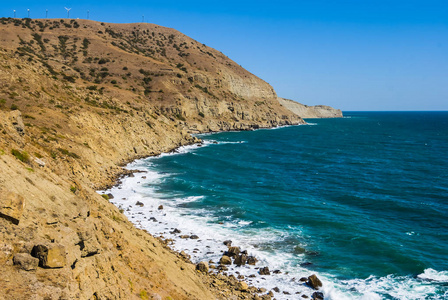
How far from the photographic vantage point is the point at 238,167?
64.8 m

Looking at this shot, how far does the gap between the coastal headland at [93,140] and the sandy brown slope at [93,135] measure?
72 millimetres

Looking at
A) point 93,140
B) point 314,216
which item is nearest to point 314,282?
point 314,216

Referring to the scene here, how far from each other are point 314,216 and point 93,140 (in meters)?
37.2

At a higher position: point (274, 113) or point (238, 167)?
point (274, 113)

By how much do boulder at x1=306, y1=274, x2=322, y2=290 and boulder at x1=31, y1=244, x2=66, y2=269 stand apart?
1727cm

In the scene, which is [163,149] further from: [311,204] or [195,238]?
[195,238]

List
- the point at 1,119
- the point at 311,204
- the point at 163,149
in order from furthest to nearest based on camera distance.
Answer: the point at 163,149 < the point at 311,204 < the point at 1,119

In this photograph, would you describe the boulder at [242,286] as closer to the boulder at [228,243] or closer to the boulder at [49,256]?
the boulder at [228,243]

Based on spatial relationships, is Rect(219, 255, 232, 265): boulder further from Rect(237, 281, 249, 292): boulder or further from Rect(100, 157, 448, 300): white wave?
Rect(237, 281, 249, 292): boulder

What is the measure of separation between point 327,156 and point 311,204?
42.5 meters

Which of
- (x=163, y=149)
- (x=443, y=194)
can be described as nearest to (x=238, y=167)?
(x=163, y=149)

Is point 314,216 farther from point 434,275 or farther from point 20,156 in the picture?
point 20,156

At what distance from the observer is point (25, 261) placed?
1058cm

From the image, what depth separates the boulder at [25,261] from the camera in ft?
34.5
